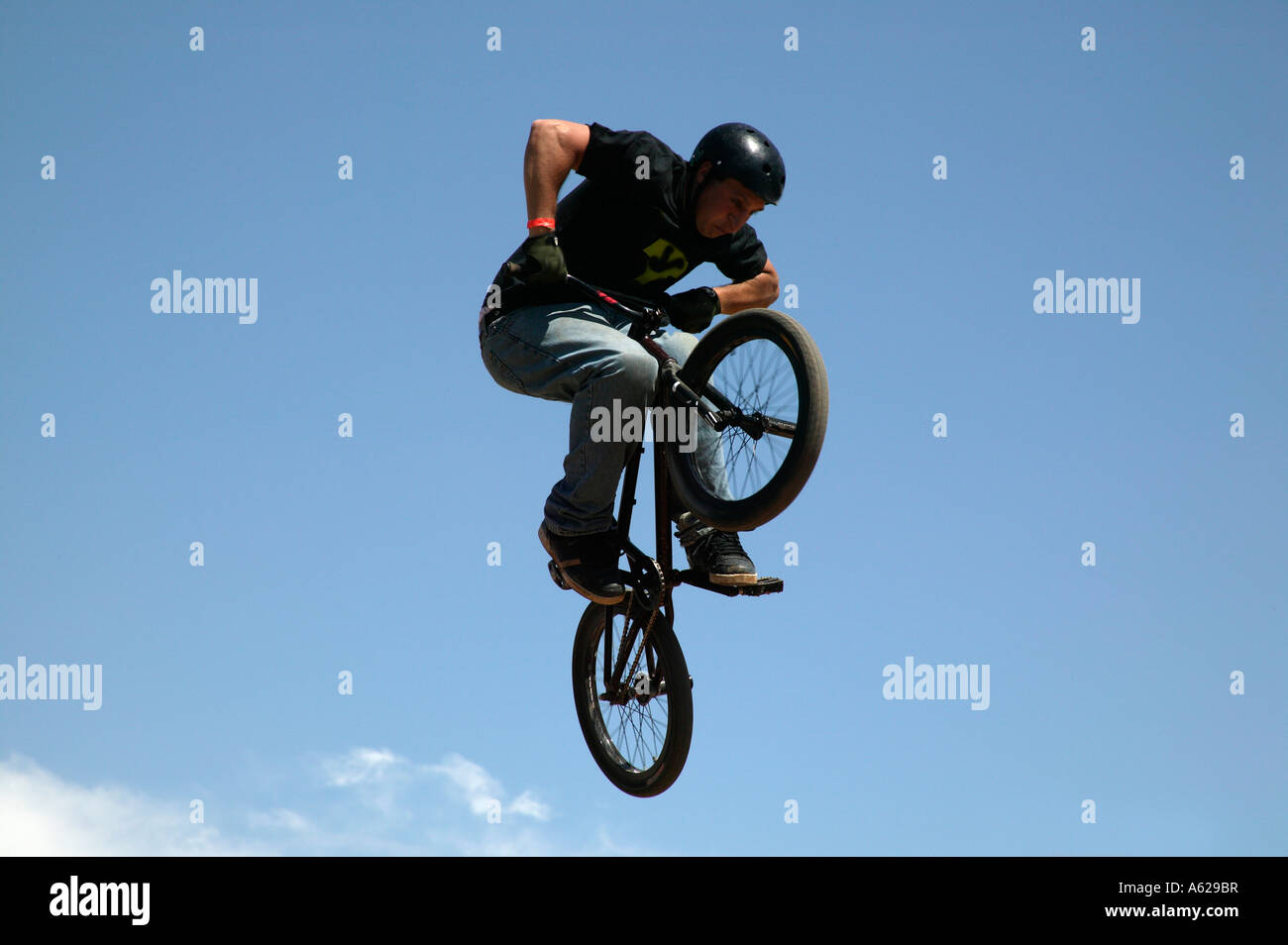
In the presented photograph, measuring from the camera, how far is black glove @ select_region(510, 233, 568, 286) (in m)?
6.18

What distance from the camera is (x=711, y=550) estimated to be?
672 centimetres

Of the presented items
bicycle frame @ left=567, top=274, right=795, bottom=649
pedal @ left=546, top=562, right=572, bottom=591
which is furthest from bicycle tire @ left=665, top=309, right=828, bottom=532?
pedal @ left=546, top=562, right=572, bottom=591

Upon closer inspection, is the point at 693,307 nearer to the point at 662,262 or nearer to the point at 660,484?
the point at 662,262

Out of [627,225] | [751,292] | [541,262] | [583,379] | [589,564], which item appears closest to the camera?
[541,262]

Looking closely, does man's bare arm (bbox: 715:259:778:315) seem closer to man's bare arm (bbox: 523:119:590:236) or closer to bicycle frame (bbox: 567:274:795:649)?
bicycle frame (bbox: 567:274:795:649)

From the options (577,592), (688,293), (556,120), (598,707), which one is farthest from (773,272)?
(598,707)

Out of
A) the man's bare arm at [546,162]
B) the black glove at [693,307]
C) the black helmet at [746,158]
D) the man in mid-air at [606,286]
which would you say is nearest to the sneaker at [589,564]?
the man in mid-air at [606,286]

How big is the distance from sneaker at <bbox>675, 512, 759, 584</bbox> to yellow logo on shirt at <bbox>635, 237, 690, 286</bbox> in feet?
4.08

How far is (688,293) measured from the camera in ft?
22.3

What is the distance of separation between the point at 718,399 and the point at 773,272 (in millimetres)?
1123

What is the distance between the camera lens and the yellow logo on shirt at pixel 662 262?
6.64 metres

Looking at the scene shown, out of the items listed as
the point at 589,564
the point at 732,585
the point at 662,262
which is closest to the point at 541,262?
the point at 662,262

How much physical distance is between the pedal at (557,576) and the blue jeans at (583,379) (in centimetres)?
24

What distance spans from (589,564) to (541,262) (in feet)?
5.13
